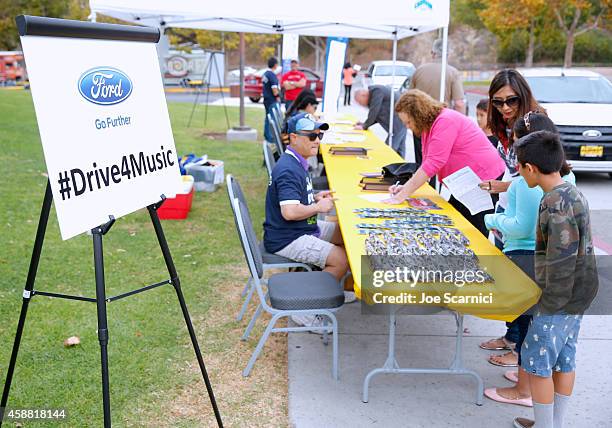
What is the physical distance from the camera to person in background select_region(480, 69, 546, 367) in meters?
3.82

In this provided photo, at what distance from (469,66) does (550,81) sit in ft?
140

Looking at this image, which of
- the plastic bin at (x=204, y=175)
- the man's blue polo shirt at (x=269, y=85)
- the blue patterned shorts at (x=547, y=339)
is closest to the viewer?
the blue patterned shorts at (x=547, y=339)

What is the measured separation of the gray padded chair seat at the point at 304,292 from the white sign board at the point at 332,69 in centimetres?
752

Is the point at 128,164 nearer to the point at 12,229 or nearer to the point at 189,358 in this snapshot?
the point at 189,358

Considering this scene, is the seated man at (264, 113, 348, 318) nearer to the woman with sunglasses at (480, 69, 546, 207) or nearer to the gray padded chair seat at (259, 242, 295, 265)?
the gray padded chair seat at (259, 242, 295, 265)

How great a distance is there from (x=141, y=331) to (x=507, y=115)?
273 cm

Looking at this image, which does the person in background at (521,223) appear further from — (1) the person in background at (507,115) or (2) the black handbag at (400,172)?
(2) the black handbag at (400,172)

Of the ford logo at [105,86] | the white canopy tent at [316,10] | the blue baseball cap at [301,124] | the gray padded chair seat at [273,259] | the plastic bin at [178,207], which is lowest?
the plastic bin at [178,207]

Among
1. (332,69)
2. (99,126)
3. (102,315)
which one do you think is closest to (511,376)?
(102,315)

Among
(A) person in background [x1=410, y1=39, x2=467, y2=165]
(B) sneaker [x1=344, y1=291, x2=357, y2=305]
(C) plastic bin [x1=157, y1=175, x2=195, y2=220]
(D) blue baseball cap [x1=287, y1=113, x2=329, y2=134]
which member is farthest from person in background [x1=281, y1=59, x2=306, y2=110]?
(D) blue baseball cap [x1=287, y1=113, x2=329, y2=134]

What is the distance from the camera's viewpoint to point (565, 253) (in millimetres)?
2740

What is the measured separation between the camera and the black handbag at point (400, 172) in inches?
208

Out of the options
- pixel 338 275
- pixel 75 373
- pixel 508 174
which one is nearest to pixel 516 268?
pixel 508 174

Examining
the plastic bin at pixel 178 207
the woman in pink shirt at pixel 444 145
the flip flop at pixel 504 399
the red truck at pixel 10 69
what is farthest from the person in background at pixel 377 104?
the red truck at pixel 10 69
